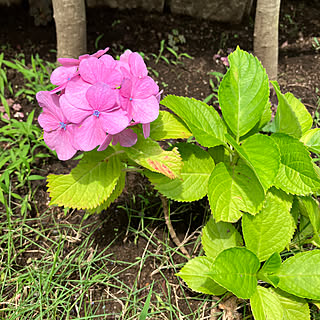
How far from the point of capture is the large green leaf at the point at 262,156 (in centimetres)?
126

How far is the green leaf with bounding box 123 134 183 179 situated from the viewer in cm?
125

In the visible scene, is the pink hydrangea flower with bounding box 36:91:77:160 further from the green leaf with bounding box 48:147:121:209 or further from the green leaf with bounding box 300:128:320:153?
the green leaf with bounding box 300:128:320:153

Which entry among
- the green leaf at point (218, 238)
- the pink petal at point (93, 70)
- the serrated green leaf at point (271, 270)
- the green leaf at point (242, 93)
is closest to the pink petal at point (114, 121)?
the pink petal at point (93, 70)

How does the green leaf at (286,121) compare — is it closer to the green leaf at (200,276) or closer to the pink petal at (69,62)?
the green leaf at (200,276)

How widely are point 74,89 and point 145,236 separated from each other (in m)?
0.79

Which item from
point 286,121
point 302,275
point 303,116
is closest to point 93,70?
point 286,121

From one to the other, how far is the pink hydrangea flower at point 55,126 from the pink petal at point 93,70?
14cm

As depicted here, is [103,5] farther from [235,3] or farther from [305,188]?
[305,188]

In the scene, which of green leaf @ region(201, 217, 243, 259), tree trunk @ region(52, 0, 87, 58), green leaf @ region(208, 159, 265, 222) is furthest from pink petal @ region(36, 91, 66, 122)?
tree trunk @ region(52, 0, 87, 58)

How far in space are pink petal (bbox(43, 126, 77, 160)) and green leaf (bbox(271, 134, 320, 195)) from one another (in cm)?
76

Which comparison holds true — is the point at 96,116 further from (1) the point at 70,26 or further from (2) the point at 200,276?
(1) the point at 70,26

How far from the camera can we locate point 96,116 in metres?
1.15

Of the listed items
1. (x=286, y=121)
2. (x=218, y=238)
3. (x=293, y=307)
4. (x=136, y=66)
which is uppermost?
(x=136, y=66)

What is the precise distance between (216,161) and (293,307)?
631mm
